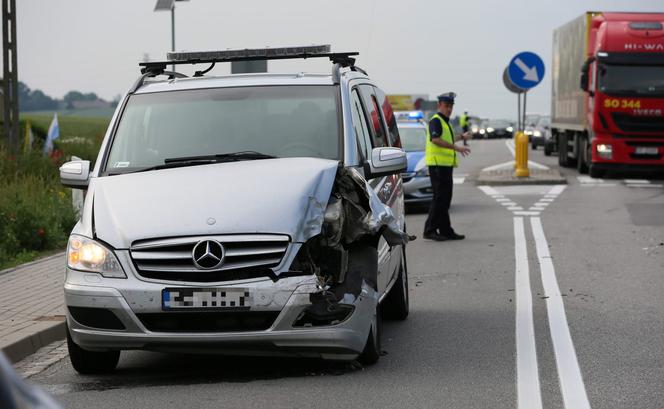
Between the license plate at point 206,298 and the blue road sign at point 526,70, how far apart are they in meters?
22.2

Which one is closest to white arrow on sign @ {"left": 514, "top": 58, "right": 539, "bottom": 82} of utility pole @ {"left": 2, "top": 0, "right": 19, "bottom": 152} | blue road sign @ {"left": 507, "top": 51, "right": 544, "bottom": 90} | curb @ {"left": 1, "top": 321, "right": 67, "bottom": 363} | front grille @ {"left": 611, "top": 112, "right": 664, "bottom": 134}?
blue road sign @ {"left": 507, "top": 51, "right": 544, "bottom": 90}

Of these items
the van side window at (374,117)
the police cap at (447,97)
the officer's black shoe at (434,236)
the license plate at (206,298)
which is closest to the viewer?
the license plate at (206,298)

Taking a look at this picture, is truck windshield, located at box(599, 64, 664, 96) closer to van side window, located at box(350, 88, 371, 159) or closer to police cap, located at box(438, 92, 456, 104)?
police cap, located at box(438, 92, 456, 104)

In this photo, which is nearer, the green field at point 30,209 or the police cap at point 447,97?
the green field at point 30,209

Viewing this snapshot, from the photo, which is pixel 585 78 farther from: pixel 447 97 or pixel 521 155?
pixel 447 97

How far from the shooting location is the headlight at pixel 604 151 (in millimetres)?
28328

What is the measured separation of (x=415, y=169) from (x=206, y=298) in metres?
14.3

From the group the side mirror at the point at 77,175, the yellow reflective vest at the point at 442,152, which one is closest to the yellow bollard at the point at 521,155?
the yellow reflective vest at the point at 442,152

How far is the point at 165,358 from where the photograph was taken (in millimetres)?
7859

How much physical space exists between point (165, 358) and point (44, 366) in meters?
0.74

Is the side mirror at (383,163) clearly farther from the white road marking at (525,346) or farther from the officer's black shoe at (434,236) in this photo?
the officer's black shoe at (434,236)

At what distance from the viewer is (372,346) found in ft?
23.5

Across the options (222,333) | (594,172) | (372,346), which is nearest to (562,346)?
(372,346)

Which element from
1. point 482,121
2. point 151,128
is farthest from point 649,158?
point 482,121
